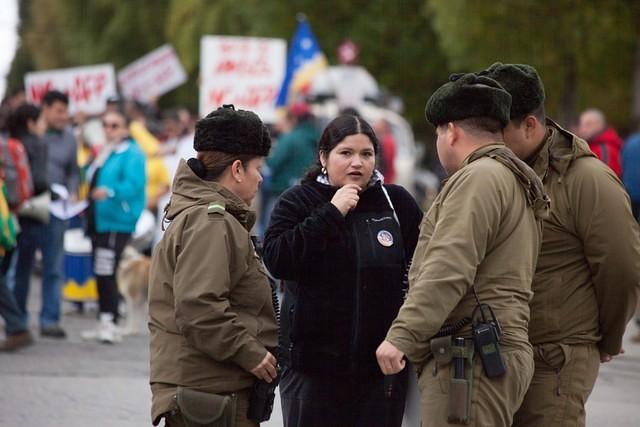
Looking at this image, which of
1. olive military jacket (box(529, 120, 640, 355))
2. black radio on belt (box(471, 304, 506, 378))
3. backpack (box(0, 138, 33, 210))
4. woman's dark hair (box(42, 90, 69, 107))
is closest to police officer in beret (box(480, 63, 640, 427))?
olive military jacket (box(529, 120, 640, 355))

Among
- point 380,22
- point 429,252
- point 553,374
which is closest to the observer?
point 429,252

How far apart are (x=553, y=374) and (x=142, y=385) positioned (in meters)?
5.00

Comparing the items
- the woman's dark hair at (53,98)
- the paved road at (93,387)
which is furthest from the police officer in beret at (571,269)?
the woman's dark hair at (53,98)

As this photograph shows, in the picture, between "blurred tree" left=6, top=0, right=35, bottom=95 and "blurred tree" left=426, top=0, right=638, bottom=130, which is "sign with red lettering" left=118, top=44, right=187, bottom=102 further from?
"blurred tree" left=6, top=0, right=35, bottom=95

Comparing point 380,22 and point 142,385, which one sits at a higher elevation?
point 380,22

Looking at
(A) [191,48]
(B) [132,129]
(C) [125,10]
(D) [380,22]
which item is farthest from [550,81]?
(C) [125,10]

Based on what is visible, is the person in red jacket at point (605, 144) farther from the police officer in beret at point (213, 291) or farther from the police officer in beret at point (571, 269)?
the police officer in beret at point (213, 291)

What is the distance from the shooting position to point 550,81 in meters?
26.8

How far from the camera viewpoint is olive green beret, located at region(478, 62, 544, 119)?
502cm

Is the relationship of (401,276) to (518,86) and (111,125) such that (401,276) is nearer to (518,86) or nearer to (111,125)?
(518,86)

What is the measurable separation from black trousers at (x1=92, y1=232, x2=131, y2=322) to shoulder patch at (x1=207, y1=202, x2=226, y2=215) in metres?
6.45

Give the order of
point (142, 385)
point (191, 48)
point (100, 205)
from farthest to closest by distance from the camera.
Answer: point (191, 48), point (100, 205), point (142, 385)

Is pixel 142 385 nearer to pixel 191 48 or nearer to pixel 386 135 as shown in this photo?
pixel 386 135

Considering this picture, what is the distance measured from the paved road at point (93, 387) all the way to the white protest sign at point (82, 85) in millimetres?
7416
